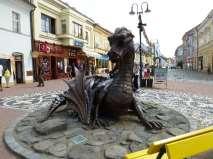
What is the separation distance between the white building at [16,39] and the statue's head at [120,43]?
16.1 metres

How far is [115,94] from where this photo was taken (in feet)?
18.3

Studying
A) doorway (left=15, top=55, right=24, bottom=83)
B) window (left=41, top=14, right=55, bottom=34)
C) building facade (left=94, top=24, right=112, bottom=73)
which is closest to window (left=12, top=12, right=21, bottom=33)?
doorway (left=15, top=55, right=24, bottom=83)

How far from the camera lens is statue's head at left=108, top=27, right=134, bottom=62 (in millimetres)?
5387

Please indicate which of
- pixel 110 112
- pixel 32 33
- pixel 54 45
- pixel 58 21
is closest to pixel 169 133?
pixel 110 112

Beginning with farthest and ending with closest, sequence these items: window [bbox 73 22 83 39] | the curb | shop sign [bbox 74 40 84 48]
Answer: shop sign [bbox 74 40 84 48] → window [bbox 73 22 83 39] → the curb

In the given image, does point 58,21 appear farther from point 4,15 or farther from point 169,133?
point 169,133

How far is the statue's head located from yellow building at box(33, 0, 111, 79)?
57.3ft

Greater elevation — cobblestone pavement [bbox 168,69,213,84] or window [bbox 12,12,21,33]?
window [bbox 12,12,21,33]

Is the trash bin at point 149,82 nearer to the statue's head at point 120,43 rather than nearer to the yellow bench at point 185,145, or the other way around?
the statue's head at point 120,43

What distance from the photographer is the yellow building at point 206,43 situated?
140 feet

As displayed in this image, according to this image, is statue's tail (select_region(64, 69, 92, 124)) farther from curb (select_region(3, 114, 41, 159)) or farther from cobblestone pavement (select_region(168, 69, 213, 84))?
cobblestone pavement (select_region(168, 69, 213, 84))

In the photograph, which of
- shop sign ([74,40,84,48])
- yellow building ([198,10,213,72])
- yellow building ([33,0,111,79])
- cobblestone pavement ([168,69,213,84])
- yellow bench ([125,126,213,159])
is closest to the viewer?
yellow bench ([125,126,213,159])

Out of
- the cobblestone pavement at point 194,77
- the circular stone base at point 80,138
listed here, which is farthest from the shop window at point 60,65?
the circular stone base at point 80,138

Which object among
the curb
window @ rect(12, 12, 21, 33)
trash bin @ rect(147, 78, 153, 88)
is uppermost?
window @ rect(12, 12, 21, 33)
